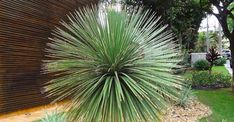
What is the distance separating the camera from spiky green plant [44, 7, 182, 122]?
3.90 metres

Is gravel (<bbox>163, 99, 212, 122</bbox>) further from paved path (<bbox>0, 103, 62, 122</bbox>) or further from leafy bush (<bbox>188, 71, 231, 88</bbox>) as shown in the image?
leafy bush (<bbox>188, 71, 231, 88</bbox>)

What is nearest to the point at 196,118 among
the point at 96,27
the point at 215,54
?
the point at 96,27

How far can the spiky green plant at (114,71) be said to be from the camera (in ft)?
12.8

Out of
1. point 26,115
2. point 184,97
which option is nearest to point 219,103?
point 184,97

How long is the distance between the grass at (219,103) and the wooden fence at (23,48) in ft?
13.0

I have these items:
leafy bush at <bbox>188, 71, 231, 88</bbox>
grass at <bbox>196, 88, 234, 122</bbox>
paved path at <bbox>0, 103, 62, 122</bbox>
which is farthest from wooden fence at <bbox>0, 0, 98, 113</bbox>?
leafy bush at <bbox>188, 71, 231, 88</bbox>

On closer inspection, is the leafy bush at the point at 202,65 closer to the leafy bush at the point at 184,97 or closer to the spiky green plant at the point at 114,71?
the leafy bush at the point at 184,97

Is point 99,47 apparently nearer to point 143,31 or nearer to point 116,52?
point 116,52

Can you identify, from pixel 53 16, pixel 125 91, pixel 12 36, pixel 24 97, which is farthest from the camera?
pixel 53 16

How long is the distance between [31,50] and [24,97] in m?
1.10

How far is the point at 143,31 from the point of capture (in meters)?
4.21

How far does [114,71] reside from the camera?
4.02 metres

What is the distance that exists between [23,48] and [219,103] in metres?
5.47

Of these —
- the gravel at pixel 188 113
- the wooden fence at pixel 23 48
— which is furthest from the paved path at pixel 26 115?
the gravel at pixel 188 113
